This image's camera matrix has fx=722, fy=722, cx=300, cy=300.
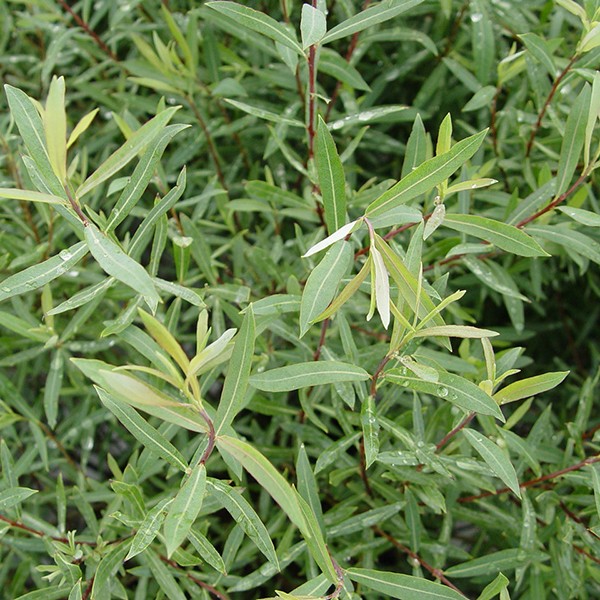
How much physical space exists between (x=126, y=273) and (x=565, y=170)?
65cm

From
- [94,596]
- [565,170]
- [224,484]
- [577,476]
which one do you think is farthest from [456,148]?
[94,596]

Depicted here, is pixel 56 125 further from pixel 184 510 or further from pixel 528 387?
pixel 528 387

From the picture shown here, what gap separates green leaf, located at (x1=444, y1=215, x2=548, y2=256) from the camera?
87cm

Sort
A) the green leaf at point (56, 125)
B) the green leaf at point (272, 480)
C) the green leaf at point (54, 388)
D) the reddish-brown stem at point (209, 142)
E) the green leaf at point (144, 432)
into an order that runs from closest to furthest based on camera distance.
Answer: the green leaf at point (272, 480)
the green leaf at point (56, 125)
the green leaf at point (144, 432)
the green leaf at point (54, 388)
the reddish-brown stem at point (209, 142)

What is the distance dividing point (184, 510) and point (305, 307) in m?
0.24

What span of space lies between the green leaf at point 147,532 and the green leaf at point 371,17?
2.01ft

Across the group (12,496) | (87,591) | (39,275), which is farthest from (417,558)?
(39,275)

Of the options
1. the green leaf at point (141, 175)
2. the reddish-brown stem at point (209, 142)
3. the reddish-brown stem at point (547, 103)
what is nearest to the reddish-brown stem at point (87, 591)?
the green leaf at point (141, 175)

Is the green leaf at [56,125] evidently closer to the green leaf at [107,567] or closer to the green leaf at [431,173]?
the green leaf at [431,173]

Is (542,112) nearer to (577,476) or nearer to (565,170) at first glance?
(565,170)

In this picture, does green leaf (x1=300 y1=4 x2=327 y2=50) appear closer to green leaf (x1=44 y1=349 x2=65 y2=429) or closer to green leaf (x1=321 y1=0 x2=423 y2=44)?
green leaf (x1=321 y1=0 x2=423 y2=44)

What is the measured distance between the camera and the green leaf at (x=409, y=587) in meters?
0.85

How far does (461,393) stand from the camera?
82cm

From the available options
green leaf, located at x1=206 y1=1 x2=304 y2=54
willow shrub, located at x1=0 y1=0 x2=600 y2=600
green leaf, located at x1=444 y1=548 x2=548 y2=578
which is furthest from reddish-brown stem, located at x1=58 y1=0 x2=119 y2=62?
green leaf, located at x1=444 y1=548 x2=548 y2=578
